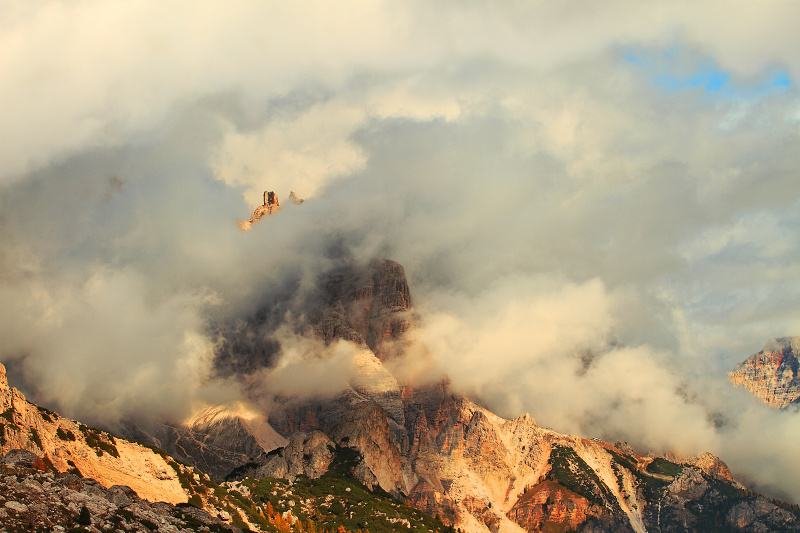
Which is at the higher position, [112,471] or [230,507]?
[112,471]

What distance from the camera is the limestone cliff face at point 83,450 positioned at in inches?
5694

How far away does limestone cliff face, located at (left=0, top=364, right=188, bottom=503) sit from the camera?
5694 inches

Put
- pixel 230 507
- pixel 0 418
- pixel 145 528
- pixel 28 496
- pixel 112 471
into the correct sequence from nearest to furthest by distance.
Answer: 1. pixel 28 496
2. pixel 145 528
3. pixel 0 418
4. pixel 112 471
5. pixel 230 507

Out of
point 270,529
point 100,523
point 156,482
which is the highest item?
point 100,523

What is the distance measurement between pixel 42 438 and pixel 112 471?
18.7 metres

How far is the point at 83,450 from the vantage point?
164 meters

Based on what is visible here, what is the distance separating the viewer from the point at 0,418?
14138 centimetres

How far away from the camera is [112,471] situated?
16488cm

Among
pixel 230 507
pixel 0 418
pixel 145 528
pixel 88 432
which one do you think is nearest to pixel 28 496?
pixel 145 528

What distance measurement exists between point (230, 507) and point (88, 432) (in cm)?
3680

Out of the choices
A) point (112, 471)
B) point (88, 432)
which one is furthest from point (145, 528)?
point (88, 432)

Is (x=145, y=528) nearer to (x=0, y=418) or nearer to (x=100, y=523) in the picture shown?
(x=100, y=523)

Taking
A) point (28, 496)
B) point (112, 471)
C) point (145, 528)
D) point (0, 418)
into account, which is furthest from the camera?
point (112, 471)

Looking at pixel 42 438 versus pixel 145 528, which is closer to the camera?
pixel 145 528
